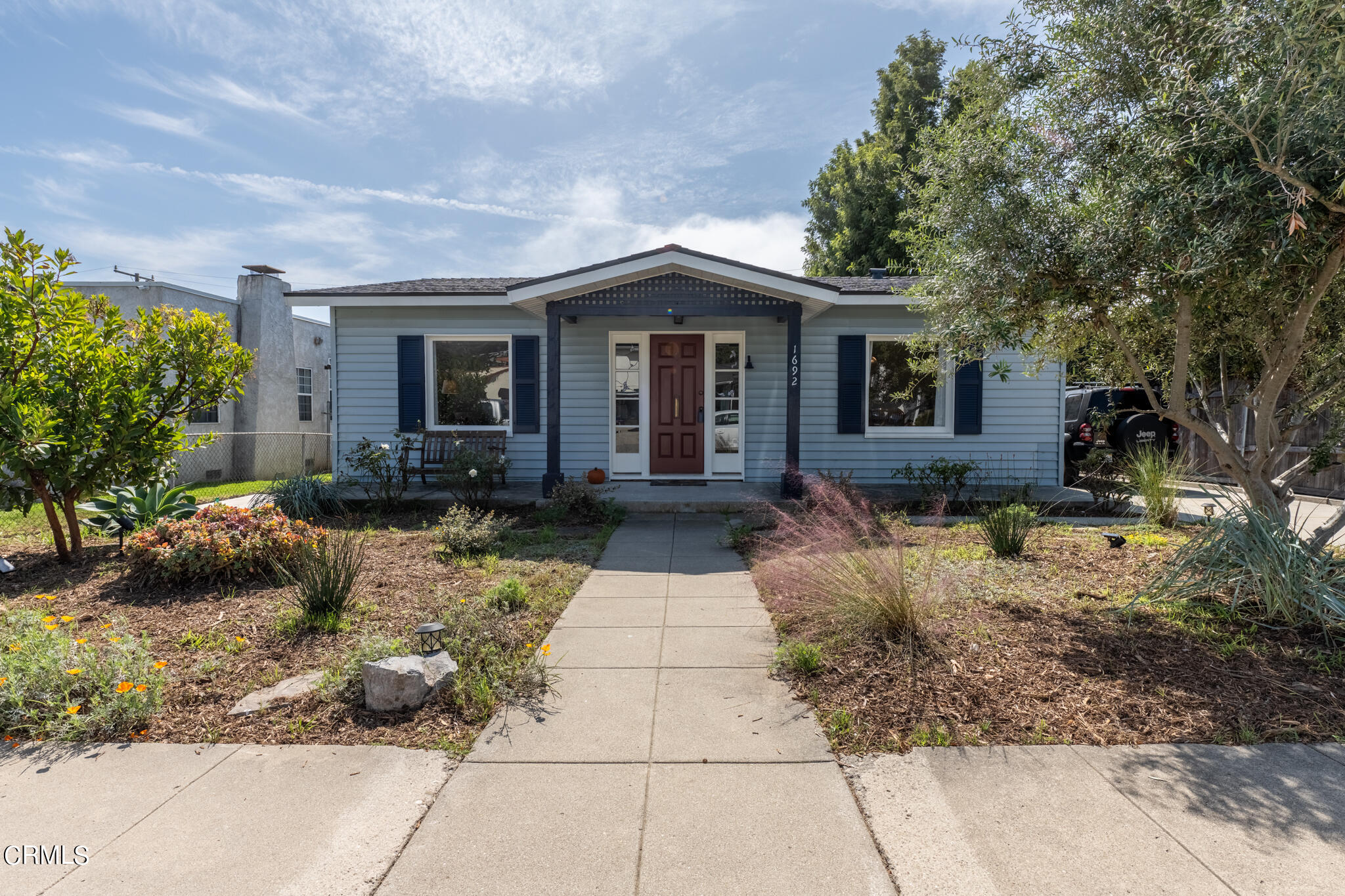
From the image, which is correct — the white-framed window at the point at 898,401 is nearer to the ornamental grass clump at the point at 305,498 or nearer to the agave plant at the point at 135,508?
Answer: the ornamental grass clump at the point at 305,498

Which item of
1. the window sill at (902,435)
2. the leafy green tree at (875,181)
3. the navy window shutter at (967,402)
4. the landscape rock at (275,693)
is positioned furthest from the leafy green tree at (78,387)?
the leafy green tree at (875,181)

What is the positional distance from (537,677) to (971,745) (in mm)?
2019

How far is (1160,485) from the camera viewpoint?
7.27m

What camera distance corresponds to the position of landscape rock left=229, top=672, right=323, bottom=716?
311cm

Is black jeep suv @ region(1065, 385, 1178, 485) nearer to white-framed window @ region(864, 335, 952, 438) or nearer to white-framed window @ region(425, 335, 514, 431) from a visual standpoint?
white-framed window @ region(864, 335, 952, 438)

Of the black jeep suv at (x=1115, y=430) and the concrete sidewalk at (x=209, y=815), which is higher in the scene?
the black jeep suv at (x=1115, y=430)

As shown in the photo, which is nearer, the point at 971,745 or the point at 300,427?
the point at 971,745

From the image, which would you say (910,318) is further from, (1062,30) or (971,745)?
(971,745)

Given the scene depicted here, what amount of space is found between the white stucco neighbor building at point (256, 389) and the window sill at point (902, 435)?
10.8 metres

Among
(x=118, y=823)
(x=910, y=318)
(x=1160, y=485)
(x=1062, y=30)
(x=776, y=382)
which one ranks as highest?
(x=1062, y=30)

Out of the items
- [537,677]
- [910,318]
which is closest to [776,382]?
[910,318]

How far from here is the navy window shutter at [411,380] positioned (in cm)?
1001

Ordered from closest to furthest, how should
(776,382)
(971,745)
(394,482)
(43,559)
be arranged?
(971,745)
(43,559)
(394,482)
(776,382)

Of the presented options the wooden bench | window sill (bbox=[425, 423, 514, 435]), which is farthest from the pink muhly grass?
window sill (bbox=[425, 423, 514, 435])
